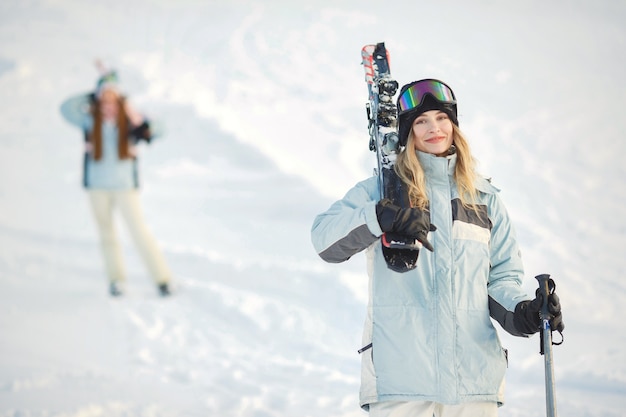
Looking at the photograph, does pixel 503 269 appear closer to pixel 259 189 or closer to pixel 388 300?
pixel 388 300

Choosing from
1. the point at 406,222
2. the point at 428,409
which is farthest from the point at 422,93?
the point at 428,409

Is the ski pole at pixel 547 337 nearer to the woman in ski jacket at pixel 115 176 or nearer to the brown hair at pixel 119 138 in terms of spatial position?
the woman in ski jacket at pixel 115 176

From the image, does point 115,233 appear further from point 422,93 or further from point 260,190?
point 422,93

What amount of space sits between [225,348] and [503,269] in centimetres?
287

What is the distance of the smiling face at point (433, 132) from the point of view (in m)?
2.27

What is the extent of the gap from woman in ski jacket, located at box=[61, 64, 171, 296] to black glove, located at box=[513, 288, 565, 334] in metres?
3.89

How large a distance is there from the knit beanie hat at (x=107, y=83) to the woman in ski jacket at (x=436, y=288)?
444 cm

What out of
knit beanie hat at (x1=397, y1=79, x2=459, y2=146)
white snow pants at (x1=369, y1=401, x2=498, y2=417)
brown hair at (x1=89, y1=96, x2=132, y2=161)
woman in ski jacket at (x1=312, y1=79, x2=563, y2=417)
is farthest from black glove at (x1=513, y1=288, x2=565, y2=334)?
brown hair at (x1=89, y1=96, x2=132, y2=161)

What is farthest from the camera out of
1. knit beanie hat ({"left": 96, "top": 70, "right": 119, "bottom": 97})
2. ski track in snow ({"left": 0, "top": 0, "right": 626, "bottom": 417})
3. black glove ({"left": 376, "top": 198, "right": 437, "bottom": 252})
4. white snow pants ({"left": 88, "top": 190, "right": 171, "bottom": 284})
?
knit beanie hat ({"left": 96, "top": 70, "right": 119, "bottom": 97})

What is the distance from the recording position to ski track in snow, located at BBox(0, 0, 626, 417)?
445cm

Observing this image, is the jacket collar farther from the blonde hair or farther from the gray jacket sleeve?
the gray jacket sleeve

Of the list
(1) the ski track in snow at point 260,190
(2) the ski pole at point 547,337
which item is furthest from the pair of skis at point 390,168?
(1) the ski track in snow at point 260,190

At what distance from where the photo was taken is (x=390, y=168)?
228 cm

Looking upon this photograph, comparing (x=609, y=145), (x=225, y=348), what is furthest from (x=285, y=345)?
(x=609, y=145)
